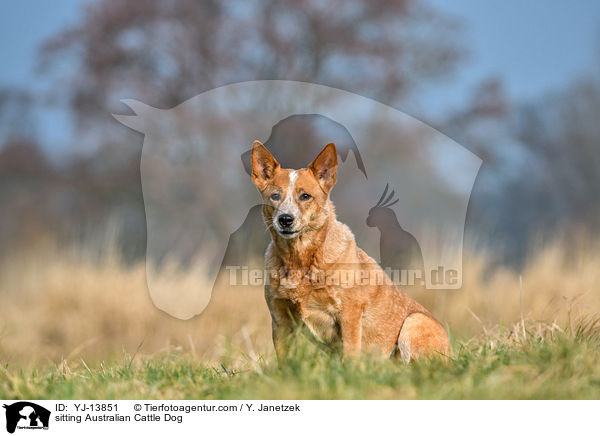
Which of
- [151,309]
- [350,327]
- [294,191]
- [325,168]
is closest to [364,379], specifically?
[350,327]

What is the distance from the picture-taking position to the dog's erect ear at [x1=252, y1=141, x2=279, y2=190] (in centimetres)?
325

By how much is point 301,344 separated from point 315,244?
0.60m

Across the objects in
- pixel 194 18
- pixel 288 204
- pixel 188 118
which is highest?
pixel 194 18

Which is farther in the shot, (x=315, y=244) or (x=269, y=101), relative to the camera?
(x=269, y=101)

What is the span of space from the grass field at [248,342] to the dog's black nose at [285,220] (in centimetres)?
60

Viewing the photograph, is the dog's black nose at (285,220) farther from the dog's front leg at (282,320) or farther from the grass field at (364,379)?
the grass field at (364,379)

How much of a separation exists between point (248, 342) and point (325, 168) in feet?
4.06

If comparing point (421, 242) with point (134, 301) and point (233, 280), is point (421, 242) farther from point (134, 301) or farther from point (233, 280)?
point (134, 301)

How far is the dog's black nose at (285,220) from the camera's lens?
10.1 ft

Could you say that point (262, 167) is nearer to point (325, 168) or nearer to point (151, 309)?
point (325, 168)

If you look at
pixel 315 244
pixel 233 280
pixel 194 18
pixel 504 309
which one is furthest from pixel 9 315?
pixel 194 18

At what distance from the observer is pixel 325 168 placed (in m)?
3.28

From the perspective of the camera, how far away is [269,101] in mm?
11219
